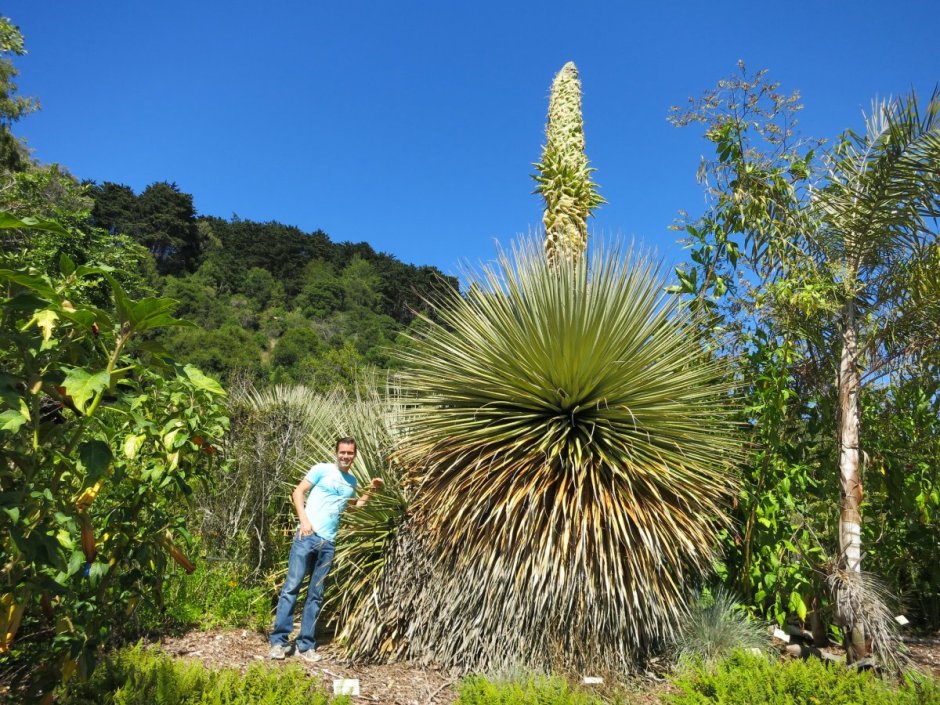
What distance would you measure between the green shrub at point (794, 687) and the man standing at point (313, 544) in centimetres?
228

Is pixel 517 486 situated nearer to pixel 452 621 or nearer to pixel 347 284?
pixel 452 621

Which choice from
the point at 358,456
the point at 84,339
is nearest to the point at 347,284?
the point at 358,456

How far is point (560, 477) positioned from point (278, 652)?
2.13 metres

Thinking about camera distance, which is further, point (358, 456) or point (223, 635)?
A: point (358, 456)

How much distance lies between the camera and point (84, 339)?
83.3 inches

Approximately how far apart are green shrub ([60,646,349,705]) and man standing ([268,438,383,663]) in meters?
1.05

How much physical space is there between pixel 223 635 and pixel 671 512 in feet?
10.5

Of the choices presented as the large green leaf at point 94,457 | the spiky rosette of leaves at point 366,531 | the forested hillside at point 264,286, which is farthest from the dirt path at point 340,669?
the forested hillside at point 264,286

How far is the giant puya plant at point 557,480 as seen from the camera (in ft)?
13.4

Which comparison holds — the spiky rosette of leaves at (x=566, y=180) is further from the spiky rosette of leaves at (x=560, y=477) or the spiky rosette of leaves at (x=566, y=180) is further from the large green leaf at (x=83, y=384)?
the large green leaf at (x=83, y=384)

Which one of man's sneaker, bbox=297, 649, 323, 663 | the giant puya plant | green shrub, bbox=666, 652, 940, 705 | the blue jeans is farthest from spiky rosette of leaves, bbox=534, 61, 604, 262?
man's sneaker, bbox=297, 649, 323, 663

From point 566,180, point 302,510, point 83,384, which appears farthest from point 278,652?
point 566,180

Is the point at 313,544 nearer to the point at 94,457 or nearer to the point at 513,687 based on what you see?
the point at 513,687

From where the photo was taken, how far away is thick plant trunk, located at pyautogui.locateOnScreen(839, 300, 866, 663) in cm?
415
